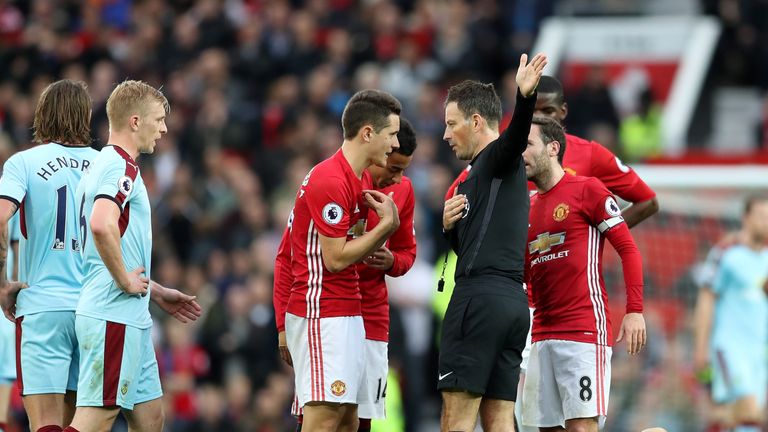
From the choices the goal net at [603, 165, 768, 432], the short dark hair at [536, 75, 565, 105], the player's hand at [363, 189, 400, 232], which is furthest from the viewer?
the goal net at [603, 165, 768, 432]

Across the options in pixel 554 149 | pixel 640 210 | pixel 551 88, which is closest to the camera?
pixel 554 149

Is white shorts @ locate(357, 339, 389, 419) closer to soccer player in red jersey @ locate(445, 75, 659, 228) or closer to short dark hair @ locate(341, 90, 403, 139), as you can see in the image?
soccer player in red jersey @ locate(445, 75, 659, 228)

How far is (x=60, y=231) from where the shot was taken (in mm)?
7836

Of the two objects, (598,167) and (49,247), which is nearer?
(49,247)

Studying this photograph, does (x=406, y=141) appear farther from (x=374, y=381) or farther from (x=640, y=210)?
(x=640, y=210)

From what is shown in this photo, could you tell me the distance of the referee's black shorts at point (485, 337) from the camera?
7.24 m

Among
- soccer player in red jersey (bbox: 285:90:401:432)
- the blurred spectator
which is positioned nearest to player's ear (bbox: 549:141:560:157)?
soccer player in red jersey (bbox: 285:90:401:432)

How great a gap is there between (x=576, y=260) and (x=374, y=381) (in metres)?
1.42

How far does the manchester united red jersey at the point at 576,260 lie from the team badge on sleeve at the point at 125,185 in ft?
7.80

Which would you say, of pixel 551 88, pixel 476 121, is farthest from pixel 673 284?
Answer: pixel 476 121

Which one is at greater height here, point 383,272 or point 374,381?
point 383,272

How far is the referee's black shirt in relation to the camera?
24.1ft

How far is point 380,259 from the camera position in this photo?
8.12 metres

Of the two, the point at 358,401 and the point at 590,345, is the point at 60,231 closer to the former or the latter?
the point at 358,401
